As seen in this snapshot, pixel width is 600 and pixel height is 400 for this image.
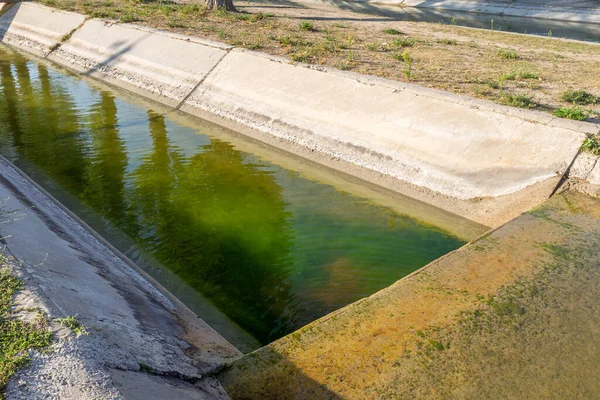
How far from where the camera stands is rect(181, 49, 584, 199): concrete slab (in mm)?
6703

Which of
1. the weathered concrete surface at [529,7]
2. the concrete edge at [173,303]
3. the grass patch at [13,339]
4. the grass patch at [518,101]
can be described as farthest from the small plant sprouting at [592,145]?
the weathered concrete surface at [529,7]

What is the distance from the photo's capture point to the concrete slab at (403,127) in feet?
22.0

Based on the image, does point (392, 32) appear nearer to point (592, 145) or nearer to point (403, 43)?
point (403, 43)

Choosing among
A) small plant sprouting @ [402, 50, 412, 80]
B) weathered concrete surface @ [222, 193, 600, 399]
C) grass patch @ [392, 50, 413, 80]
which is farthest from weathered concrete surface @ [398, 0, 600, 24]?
weathered concrete surface @ [222, 193, 600, 399]

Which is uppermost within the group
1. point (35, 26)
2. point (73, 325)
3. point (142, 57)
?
point (73, 325)

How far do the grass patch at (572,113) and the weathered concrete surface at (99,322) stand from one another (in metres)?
5.29

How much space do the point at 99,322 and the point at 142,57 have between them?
1067 cm

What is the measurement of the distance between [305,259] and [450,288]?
5.58ft

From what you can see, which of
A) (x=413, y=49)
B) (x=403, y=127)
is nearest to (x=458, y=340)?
(x=403, y=127)

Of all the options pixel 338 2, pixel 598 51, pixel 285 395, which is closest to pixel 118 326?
pixel 285 395

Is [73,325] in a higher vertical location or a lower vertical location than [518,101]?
lower

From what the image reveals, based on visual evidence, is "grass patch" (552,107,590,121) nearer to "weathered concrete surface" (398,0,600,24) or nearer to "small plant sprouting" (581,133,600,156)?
"small plant sprouting" (581,133,600,156)

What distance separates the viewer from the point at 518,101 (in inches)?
301

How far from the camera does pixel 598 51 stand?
37.7 feet
